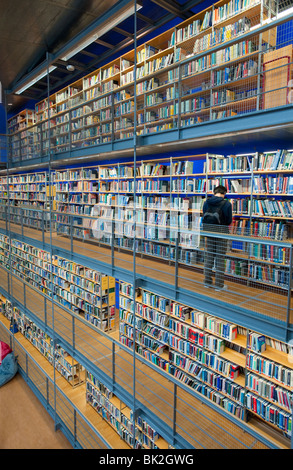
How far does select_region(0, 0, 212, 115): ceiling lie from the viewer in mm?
4000

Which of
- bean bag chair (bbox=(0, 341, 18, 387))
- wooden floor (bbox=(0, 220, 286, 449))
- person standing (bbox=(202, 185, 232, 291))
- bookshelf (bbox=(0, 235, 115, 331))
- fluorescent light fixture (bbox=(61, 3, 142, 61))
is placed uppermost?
fluorescent light fixture (bbox=(61, 3, 142, 61))

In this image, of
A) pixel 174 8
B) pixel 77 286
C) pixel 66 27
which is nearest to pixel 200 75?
pixel 174 8

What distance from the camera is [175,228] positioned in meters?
2.74

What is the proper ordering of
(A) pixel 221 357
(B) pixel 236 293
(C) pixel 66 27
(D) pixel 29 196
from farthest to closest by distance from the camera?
(D) pixel 29 196 < (C) pixel 66 27 < (A) pixel 221 357 < (B) pixel 236 293

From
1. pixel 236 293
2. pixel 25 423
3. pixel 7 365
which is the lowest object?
pixel 25 423

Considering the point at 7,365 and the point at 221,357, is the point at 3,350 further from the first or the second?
the point at 221,357

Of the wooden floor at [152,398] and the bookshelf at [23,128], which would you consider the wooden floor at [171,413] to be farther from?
the bookshelf at [23,128]

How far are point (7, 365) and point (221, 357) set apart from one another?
197 inches

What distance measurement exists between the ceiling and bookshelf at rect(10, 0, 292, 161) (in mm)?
495

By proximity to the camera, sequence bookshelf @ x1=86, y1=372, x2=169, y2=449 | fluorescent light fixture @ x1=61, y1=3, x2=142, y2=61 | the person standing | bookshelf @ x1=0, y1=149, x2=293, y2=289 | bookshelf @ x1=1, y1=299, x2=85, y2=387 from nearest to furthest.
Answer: the person standing → bookshelf @ x1=0, y1=149, x2=293, y2=289 → fluorescent light fixture @ x1=61, y1=3, x2=142, y2=61 → bookshelf @ x1=86, y1=372, x2=169, y2=449 → bookshelf @ x1=1, y1=299, x2=85, y2=387

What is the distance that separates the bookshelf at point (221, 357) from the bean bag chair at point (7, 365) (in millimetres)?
3409

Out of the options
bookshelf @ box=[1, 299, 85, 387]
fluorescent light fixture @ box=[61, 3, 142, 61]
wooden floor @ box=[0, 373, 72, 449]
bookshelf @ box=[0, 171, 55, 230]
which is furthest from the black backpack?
bookshelf @ box=[0, 171, 55, 230]

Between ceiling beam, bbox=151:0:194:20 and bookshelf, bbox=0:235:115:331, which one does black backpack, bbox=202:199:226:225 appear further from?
ceiling beam, bbox=151:0:194:20

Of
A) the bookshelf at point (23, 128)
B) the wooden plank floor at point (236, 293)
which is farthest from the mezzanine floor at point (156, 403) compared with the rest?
the bookshelf at point (23, 128)
